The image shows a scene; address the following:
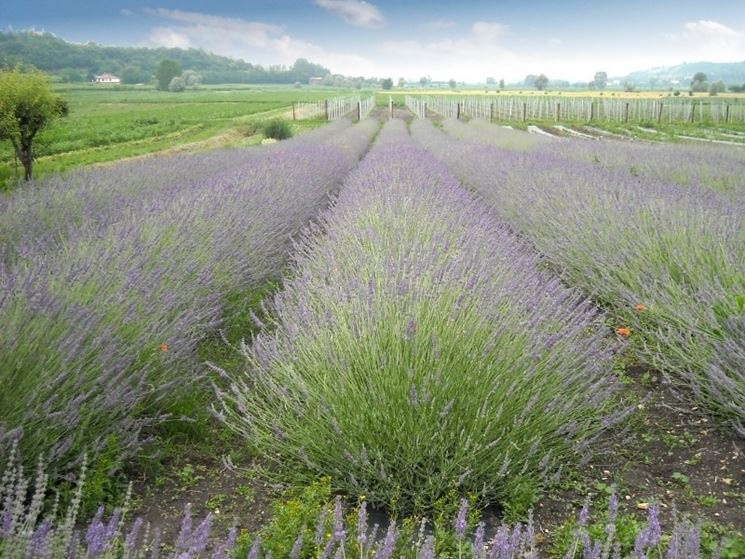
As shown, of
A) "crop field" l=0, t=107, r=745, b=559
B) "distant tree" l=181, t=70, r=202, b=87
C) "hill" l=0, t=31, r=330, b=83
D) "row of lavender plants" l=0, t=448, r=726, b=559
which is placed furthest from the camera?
"distant tree" l=181, t=70, r=202, b=87

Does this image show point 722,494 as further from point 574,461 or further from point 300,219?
point 300,219

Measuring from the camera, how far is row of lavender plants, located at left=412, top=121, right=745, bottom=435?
3.45m

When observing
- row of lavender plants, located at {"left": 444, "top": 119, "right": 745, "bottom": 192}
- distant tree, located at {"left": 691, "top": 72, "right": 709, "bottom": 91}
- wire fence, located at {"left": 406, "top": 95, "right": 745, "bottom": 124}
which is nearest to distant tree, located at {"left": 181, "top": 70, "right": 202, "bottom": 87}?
wire fence, located at {"left": 406, "top": 95, "right": 745, "bottom": 124}

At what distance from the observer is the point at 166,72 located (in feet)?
317

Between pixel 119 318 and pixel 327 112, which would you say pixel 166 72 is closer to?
pixel 327 112

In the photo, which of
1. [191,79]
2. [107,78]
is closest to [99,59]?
[107,78]

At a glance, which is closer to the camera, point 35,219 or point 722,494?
point 722,494

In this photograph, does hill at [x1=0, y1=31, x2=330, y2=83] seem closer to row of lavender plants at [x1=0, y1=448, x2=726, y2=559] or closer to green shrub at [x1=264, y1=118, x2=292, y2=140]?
green shrub at [x1=264, y1=118, x2=292, y2=140]

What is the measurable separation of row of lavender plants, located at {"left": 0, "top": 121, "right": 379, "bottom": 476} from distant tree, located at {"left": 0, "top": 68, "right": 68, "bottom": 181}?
4766 millimetres

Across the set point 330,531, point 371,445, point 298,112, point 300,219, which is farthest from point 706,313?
point 298,112

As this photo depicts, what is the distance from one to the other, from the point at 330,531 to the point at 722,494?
154 cm

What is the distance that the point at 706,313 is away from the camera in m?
3.61

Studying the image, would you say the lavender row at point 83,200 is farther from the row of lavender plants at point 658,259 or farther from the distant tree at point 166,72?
the distant tree at point 166,72

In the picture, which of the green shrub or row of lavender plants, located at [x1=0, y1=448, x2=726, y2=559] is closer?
row of lavender plants, located at [x1=0, y1=448, x2=726, y2=559]
